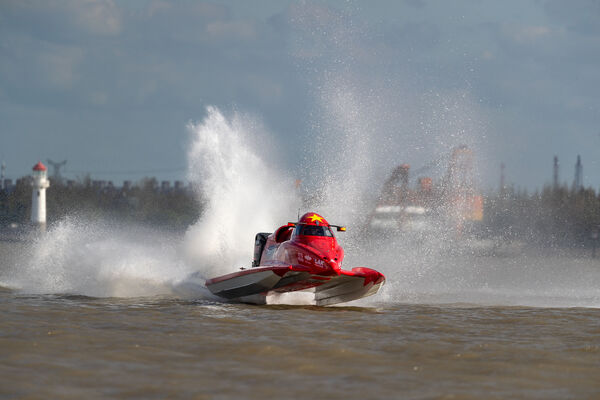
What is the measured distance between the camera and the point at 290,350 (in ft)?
35.4

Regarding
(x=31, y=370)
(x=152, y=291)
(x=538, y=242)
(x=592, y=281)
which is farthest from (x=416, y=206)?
(x=31, y=370)

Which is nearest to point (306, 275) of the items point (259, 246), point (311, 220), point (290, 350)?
point (311, 220)

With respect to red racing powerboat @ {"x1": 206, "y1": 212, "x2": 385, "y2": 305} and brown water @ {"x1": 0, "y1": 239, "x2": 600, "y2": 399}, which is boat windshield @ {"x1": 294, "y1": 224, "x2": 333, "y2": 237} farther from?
brown water @ {"x1": 0, "y1": 239, "x2": 600, "y2": 399}

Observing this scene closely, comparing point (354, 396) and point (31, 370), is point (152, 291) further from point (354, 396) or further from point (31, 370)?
point (354, 396)

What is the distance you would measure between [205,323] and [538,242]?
40.4m

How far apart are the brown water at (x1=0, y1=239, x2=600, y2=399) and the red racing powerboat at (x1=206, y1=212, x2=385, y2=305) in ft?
1.54

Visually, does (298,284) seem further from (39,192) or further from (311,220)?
(39,192)

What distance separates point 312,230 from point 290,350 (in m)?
6.29

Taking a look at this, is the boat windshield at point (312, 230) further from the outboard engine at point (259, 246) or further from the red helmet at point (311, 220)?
the outboard engine at point (259, 246)

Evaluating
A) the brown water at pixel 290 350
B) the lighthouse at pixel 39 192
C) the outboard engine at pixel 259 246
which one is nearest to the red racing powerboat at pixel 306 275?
the brown water at pixel 290 350

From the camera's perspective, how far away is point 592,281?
2962 cm

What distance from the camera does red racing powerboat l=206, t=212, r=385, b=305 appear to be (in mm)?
16016

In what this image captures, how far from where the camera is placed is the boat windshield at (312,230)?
1688 centimetres

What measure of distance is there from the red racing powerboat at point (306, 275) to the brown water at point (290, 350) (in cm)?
47
